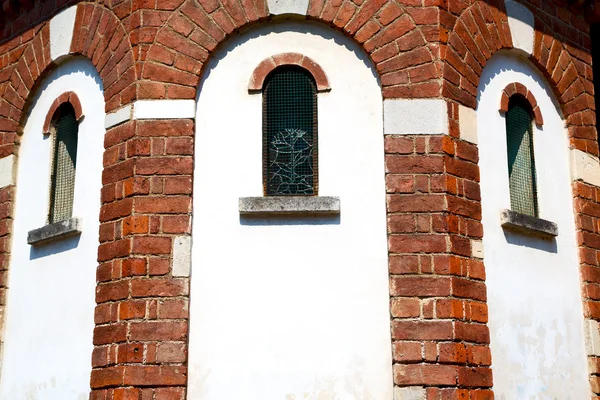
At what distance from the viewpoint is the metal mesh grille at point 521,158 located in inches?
354

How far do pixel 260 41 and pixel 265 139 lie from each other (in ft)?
3.42

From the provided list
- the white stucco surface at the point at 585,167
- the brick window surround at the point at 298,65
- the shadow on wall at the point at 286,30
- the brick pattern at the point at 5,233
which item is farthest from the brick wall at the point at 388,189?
the brick pattern at the point at 5,233

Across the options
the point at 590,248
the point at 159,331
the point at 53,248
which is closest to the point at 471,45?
the point at 590,248

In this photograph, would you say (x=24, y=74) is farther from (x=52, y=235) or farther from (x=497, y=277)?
(x=497, y=277)

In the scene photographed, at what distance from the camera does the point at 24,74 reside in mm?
9883

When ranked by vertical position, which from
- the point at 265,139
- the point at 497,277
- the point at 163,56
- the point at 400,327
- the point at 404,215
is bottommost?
the point at 400,327

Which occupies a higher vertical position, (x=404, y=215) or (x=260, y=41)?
(x=260, y=41)

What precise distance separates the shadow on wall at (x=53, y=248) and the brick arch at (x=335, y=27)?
1707 mm

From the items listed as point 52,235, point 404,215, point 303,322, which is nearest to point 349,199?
point 404,215

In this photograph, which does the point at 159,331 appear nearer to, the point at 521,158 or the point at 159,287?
the point at 159,287

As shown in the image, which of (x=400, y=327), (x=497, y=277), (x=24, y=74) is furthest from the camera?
(x=24, y=74)

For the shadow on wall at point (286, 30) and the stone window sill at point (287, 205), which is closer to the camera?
the stone window sill at point (287, 205)

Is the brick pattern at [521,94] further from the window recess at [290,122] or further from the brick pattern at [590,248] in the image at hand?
the window recess at [290,122]

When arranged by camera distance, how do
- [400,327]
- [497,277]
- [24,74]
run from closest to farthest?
[400,327]
[497,277]
[24,74]
